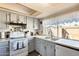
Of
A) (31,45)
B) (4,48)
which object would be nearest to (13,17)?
(4,48)

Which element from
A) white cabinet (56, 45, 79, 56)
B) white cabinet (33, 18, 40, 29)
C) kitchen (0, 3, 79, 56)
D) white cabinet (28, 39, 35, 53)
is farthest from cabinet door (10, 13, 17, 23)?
white cabinet (56, 45, 79, 56)

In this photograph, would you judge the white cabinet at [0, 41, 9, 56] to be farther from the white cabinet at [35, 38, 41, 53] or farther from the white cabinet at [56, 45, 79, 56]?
the white cabinet at [56, 45, 79, 56]

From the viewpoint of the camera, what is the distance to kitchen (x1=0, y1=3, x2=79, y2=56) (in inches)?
70.9

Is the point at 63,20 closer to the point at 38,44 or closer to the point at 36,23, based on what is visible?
the point at 36,23

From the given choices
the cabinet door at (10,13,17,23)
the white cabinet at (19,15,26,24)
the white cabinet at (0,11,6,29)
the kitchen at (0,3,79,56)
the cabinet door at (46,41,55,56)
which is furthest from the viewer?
the white cabinet at (19,15,26,24)

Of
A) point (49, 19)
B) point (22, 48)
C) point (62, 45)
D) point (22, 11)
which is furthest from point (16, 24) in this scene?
point (62, 45)

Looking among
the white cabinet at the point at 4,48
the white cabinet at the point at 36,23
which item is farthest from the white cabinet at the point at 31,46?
the white cabinet at the point at 4,48

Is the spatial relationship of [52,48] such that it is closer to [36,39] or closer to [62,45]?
[62,45]

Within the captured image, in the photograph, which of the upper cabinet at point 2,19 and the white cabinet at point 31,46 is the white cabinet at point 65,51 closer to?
the white cabinet at point 31,46

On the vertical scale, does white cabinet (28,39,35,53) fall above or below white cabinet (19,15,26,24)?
below

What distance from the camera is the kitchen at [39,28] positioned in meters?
1.80

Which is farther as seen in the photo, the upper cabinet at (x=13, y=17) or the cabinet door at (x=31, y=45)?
Result: the cabinet door at (x=31, y=45)

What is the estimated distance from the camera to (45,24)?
2.72 m

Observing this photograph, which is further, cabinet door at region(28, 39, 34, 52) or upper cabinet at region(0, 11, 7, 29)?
cabinet door at region(28, 39, 34, 52)
